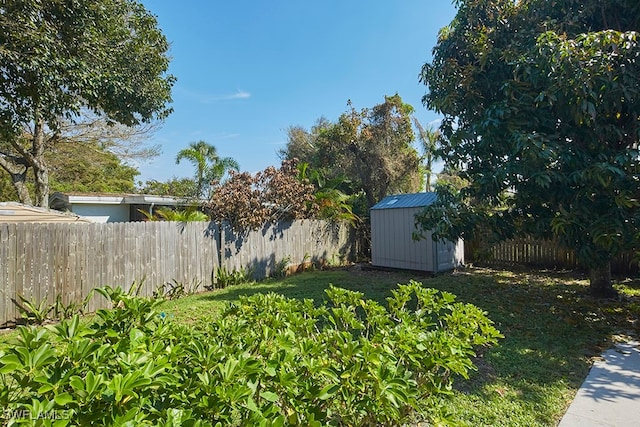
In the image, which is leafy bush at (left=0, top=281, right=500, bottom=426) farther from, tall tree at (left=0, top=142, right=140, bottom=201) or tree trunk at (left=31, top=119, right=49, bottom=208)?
tall tree at (left=0, top=142, right=140, bottom=201)

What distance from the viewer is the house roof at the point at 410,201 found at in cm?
933

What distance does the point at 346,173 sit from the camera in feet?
48.8

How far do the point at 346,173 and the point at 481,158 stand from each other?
8612 mm

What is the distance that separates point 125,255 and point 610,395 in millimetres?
7440

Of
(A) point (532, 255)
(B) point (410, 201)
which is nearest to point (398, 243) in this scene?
(B) point (410, 201)

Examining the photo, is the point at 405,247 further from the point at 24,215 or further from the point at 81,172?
the point at 81,172

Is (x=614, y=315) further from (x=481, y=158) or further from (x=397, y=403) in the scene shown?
(x=397, y=403)

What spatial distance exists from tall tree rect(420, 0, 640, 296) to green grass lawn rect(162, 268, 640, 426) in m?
0.97

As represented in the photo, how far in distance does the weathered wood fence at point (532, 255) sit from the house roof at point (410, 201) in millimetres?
2757

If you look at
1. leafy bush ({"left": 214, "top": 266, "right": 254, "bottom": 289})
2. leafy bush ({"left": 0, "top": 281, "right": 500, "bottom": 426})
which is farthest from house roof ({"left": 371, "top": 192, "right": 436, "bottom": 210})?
leafy bush ({"left": 0, "top": 281, "right": 500, "bottom": 426})

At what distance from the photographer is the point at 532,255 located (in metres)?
9.99

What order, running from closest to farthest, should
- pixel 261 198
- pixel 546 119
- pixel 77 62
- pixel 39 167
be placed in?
pixel 546 119 < pixel 77 62 < pixel 261 198 < pixel 39 167

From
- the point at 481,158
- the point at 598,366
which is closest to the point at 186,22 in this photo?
the point at 481,158

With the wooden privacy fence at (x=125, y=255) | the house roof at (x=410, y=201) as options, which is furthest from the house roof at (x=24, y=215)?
the house roof at (x=410, y=201)
